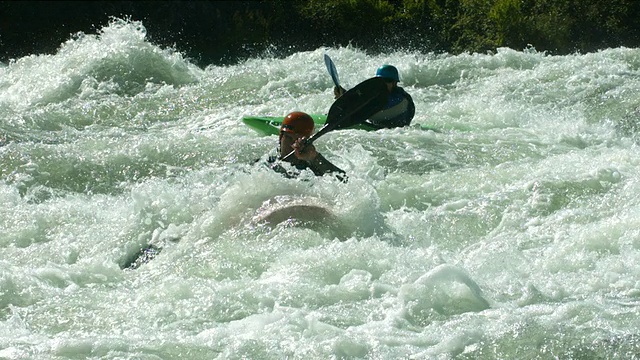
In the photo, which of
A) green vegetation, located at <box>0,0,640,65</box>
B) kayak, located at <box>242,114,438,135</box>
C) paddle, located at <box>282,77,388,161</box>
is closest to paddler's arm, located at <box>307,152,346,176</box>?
paddle, located at <box>282,77,388,161</box>

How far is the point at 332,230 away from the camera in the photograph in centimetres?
638

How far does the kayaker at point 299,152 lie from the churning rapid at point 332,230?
229mm

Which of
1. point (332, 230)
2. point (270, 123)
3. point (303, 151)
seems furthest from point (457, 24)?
point (332, 230)

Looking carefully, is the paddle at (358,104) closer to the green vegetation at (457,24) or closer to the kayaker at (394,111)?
the kayaker at (394,111)

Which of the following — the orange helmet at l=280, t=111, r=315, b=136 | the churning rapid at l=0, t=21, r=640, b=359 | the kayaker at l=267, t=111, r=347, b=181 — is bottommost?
the churning rapid at l=0, t=21, r=640, b=359

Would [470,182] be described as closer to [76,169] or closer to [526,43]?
[76,169]

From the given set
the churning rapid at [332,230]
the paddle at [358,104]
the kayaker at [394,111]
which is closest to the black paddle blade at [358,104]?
the paddle at [358,104]

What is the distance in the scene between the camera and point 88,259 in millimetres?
6414

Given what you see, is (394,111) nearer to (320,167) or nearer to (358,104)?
(358,104)

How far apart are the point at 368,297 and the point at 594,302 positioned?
1174 mm

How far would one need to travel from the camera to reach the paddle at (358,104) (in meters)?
8.63

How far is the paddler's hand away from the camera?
7.17 m

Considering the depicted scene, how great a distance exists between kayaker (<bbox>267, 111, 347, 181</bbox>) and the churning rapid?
0.23 meters

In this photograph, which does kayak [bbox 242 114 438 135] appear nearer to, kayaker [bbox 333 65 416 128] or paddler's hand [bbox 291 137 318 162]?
kayaker [bbox 333 65 416 128]
